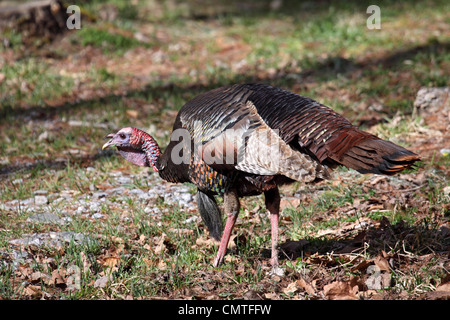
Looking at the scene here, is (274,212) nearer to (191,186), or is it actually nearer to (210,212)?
(210,212)

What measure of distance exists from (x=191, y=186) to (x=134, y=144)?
1.24 meters

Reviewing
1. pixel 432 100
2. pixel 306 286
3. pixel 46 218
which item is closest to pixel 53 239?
pixel 46 218

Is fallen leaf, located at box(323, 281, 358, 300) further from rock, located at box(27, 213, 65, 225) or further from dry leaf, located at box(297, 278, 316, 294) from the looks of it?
rock, located at box(27, 213, 65, 225)

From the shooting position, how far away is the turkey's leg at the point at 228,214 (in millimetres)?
3975

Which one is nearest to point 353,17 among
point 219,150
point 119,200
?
point 119,200

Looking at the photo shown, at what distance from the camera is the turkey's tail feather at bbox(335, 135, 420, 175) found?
10.3ft

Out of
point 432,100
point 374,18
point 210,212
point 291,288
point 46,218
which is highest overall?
point 374,18

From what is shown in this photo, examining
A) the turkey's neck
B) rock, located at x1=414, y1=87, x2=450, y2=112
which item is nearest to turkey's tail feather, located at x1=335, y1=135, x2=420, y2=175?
the turkey's neck

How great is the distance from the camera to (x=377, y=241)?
4.09 metres

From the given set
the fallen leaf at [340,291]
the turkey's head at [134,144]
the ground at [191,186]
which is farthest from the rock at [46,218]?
the fallen leaf at [340,291]

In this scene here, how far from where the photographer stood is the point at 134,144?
4.45 metres

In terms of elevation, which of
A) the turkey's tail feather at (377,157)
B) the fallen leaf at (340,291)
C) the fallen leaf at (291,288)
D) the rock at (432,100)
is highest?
the turkey's tail feather at (377,157)

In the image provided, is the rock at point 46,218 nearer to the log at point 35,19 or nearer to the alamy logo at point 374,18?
the log at point 35,19

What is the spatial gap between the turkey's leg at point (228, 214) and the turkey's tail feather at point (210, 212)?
0.23 m
